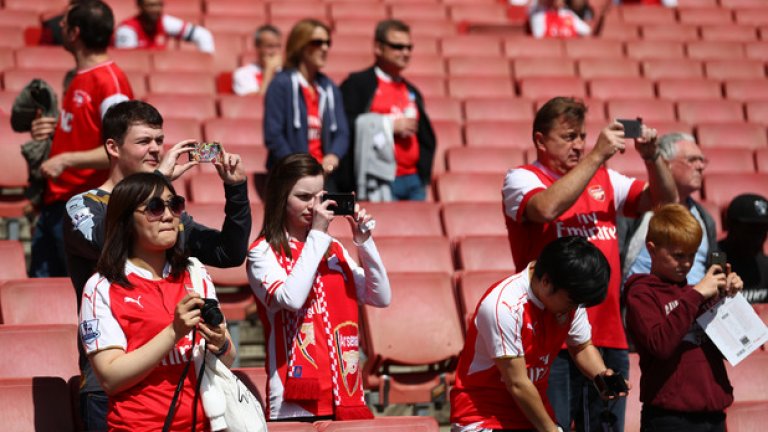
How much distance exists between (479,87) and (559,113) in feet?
12.8

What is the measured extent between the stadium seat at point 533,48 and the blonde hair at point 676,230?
4802 millimetres

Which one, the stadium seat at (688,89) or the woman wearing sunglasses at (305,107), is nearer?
the woman wearing sunglasses at (305,107)

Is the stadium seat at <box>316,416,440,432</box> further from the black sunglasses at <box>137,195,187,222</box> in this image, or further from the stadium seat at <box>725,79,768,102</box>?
the stadium seat at <box>725,79,768,102</box>

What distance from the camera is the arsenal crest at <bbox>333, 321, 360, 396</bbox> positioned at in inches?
121

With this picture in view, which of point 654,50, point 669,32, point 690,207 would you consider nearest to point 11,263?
point 690,207

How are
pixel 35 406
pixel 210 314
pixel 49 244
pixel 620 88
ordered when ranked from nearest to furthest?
pixel 210 314
pixel 35 406
pixel 49 244
pixel 620 88

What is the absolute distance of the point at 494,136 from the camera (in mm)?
6539

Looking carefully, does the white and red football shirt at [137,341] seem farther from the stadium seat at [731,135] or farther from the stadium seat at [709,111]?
the stadium seat at [709,111]

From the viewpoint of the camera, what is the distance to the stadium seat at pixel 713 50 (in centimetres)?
827

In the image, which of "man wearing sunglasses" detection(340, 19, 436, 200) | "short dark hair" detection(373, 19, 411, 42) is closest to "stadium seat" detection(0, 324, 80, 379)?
"man wearing sunglasses" detection(340, 19, 436, 200)

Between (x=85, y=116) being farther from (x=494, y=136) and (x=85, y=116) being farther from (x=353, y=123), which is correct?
(x=494, y=136)

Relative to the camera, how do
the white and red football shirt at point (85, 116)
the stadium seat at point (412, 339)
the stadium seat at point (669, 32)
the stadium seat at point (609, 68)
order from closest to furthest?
the white and red football shirt at point (85, 116), the stadium seat at point (412, 339), the stadium seat at point (609, 68), the stadium seat at point (669, 32)

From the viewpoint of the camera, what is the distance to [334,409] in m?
3.06

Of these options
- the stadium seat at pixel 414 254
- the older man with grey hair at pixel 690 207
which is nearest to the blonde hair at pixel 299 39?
the stadium seat at pixel 414 254
